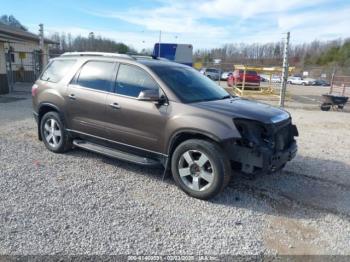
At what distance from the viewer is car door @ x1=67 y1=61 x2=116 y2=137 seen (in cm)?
492

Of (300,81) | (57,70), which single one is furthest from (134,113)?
(300,81)

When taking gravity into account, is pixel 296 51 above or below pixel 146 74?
above

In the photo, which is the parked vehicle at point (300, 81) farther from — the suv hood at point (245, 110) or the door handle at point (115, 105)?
the door handle at point (115, 105)

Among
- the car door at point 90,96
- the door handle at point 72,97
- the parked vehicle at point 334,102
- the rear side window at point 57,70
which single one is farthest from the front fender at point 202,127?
the parked vehicle at point 334,102

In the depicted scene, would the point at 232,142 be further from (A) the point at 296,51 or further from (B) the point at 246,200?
(A) the point at 296,51

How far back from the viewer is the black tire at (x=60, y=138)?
5.51 metres

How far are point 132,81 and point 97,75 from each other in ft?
2.45

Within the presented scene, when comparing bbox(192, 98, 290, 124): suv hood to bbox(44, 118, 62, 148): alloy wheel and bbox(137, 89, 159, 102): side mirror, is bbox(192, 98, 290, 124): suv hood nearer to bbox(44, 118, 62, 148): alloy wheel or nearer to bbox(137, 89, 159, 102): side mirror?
bbox(137, 89, 159, 102): side mirror

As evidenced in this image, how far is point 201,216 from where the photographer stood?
12.1 feet

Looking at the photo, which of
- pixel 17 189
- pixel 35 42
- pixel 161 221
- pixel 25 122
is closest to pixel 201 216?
pixel 161 221

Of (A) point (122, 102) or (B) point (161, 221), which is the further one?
(A) point (122, 102)

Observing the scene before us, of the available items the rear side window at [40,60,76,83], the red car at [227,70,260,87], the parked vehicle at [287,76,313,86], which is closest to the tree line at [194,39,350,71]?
the parked vehicle at [287,76,313,86]

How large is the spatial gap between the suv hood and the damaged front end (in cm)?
8

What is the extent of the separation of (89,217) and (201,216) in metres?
1.29
